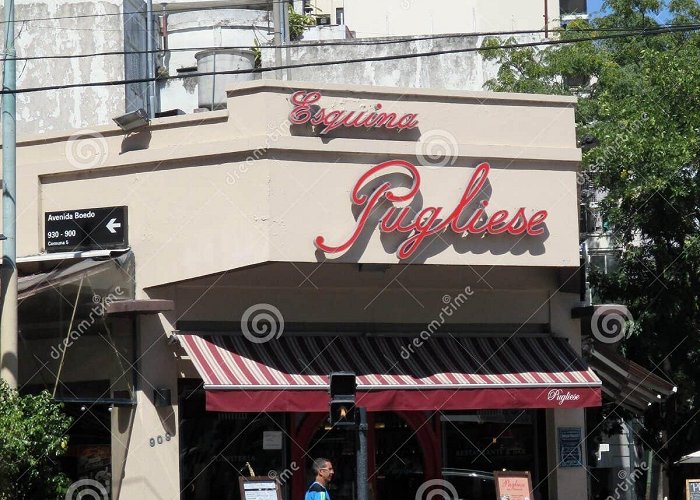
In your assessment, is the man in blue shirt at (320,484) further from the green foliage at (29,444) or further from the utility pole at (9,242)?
the utility pole at (9,242)

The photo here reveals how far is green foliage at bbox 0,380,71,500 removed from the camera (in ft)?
49.2

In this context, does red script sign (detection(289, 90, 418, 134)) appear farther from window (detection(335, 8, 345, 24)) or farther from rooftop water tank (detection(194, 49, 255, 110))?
window (detection(335, 8, 345, 24))

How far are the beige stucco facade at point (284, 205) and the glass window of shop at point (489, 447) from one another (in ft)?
5.20

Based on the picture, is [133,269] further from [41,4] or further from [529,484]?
[41,4]

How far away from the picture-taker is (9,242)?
1616cm

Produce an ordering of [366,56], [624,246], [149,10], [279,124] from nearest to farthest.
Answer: [279,124] < [624,246] < [149,10] < [366,56]

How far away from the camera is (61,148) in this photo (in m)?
18.7

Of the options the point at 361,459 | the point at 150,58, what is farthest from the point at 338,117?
the point at 150,58

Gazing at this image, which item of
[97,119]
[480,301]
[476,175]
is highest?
[97,119]

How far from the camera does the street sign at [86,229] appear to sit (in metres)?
18.1

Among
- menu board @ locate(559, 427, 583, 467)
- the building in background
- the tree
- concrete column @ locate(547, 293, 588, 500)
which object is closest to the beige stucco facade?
concrete column @ locate(547, 293, 588, 500)

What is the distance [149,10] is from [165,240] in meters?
13.8

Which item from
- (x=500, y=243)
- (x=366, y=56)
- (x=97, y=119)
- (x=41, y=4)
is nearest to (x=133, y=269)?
(x=500, y=243)

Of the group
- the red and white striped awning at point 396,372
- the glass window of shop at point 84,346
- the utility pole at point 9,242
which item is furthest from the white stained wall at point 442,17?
the utility pole at point 9,242
